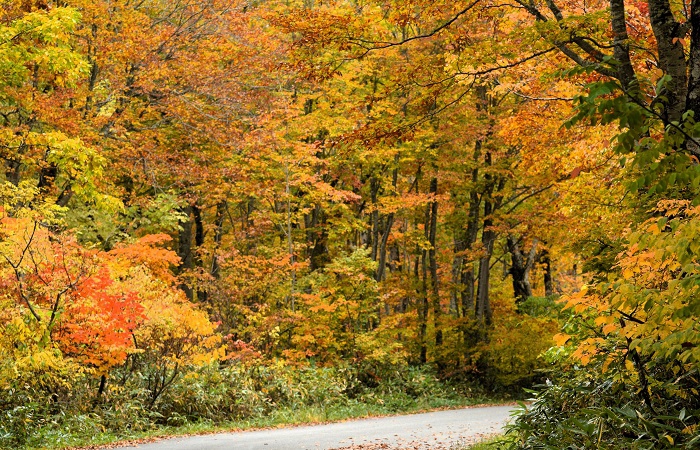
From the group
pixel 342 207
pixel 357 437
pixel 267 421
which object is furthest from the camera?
pixel 342 207

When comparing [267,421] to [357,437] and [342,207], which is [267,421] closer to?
[357,437]

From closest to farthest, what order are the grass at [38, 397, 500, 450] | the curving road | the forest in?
the forest
the curving road
the grass at [38, 397, 500, 450]

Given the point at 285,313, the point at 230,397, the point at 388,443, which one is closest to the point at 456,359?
the point at 285,313

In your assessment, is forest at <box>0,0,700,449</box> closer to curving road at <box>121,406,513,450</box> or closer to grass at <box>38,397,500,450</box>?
grass at <box>38,397,500,450</box>

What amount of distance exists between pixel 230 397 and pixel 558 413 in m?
8.84

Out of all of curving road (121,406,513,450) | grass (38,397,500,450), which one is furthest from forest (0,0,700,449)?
curving road (121,406,513,450)

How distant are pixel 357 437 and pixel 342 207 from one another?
38.3 feet

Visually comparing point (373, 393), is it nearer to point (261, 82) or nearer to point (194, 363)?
point (194, 363)

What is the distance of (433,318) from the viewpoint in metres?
23.9

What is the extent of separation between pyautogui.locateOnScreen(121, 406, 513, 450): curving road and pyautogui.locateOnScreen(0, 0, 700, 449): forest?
1534 millimetres

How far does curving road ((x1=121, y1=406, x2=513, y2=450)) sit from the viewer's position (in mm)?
9383

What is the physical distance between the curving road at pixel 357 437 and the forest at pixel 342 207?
5.03ft

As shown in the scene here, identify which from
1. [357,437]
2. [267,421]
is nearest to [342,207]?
[267,421]

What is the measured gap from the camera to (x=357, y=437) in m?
10.6
